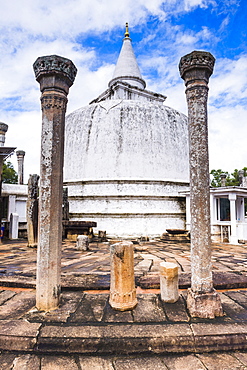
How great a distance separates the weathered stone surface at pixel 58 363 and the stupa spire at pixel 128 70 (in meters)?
16.1

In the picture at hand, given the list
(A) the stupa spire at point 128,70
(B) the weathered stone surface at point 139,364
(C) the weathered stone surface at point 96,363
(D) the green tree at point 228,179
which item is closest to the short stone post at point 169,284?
A: (B) the weathered stone surface at point 139,364

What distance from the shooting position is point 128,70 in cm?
1694

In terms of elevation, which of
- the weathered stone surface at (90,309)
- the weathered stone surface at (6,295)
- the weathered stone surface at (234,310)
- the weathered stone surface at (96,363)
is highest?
the weathered stone surface at (90,309)

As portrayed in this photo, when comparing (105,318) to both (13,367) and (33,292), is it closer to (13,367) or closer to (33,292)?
(13,367)

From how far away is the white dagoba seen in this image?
39.7 ft

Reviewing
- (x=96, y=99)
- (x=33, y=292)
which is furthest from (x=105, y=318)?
(x=96, y=99)

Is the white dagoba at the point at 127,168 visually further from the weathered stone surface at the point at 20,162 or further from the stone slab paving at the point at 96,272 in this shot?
the stone slab paving at the point at 96,272

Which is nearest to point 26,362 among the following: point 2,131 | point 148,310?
point 148,310

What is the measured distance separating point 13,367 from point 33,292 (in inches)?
63.1

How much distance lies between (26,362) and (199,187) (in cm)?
266

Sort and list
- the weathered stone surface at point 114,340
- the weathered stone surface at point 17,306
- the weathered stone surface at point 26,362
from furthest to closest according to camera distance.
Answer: the weathered stone surface at point 17,306 → the weathered stone surface at point 114,340 → the weathered stone surface at point 26,362

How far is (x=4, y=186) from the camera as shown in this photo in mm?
12805

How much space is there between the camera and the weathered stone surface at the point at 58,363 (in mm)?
2305

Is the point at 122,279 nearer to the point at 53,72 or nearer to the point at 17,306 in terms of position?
the point at 17,306
